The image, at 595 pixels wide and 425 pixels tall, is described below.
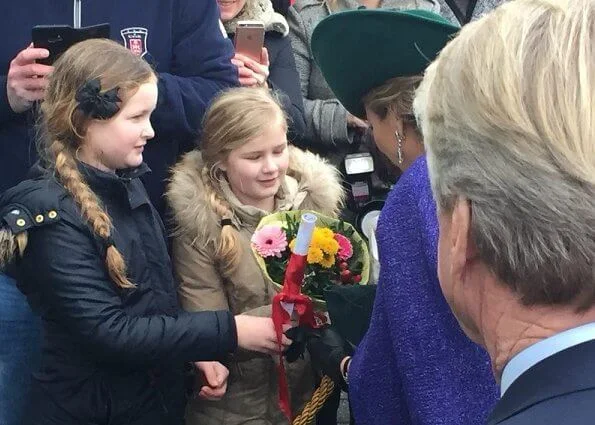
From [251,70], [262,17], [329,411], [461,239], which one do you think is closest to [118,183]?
[251,70]

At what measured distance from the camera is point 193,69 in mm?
2898

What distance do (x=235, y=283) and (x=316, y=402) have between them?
1.40ft

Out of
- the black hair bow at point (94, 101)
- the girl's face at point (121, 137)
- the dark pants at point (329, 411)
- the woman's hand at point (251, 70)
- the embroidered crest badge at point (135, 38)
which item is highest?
the black hair bow at point (94, 101)

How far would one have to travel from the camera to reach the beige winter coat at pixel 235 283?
2.72m

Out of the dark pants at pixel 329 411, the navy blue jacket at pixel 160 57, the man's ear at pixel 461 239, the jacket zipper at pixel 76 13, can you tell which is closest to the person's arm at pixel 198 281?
the navy blue jacket at pixel 160 57

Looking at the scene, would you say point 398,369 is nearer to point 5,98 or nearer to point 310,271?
point 310,271

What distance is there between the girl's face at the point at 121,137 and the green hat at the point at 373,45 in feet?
1.70

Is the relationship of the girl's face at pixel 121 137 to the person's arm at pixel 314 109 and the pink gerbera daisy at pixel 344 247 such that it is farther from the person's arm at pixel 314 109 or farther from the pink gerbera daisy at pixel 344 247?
the person's arm at pixel 314 109

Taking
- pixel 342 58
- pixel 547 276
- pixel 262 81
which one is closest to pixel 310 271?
pixel 342 58

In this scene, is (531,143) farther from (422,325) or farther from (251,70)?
(251,70)

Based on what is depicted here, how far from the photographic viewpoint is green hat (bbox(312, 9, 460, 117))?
197cm

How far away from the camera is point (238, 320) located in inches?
99.2

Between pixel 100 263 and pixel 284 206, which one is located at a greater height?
pixel 100 263

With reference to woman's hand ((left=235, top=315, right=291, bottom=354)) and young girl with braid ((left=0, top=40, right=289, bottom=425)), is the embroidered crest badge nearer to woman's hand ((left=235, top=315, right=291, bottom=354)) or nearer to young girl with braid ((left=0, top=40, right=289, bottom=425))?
young girl with braid ((left=0, top=40, right=289, bottom=425))
